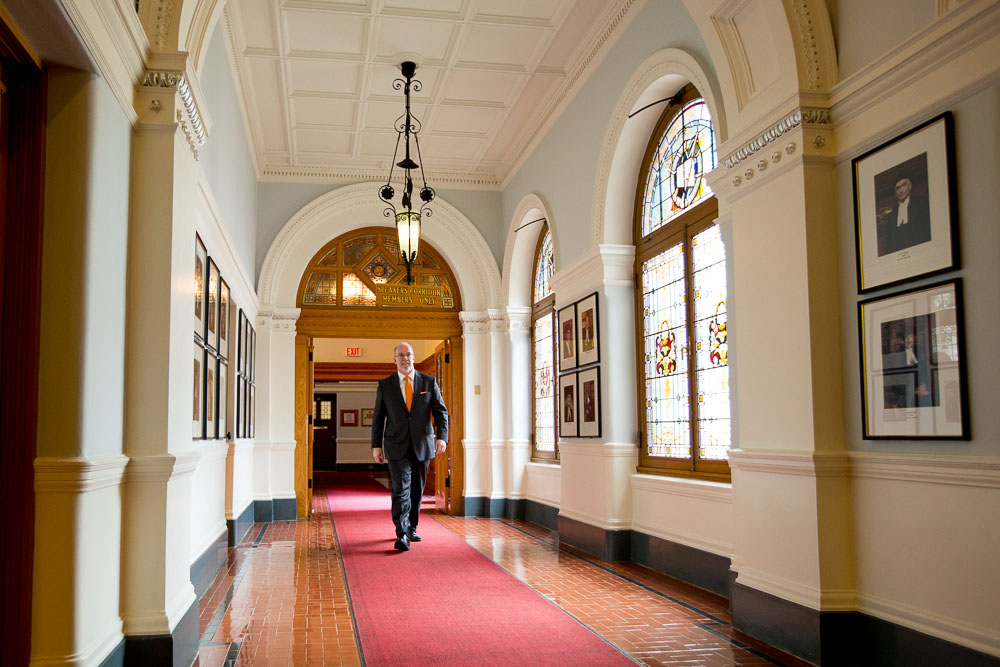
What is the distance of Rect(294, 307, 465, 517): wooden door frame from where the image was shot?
10.6m

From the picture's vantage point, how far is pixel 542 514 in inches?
375

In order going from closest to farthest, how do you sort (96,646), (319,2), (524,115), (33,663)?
(33,663), (96,646), (319,2), (524,115)

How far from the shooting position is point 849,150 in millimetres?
3961

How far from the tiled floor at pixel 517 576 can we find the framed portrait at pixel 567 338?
173 centimetres

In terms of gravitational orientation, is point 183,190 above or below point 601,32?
below

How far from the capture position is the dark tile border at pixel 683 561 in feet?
17.7

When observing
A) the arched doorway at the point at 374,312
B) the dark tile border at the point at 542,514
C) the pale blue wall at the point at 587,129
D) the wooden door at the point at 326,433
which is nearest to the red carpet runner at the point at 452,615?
the dark tile border at the point at 542,514

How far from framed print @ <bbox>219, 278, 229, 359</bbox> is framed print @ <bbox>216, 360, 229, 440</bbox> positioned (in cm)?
12

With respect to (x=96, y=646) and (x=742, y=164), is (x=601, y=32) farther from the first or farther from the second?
(x=96, y=646)

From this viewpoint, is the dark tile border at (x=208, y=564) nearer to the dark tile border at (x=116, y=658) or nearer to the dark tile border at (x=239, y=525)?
the dark tile border at (x=239, y=525)

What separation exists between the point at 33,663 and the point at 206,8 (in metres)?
3.02

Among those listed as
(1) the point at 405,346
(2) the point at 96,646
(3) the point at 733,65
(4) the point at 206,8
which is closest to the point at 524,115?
(1) the point at 405,346

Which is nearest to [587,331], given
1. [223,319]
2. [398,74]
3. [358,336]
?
[398,74]

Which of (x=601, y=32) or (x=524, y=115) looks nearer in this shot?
(x=601, y=32)
